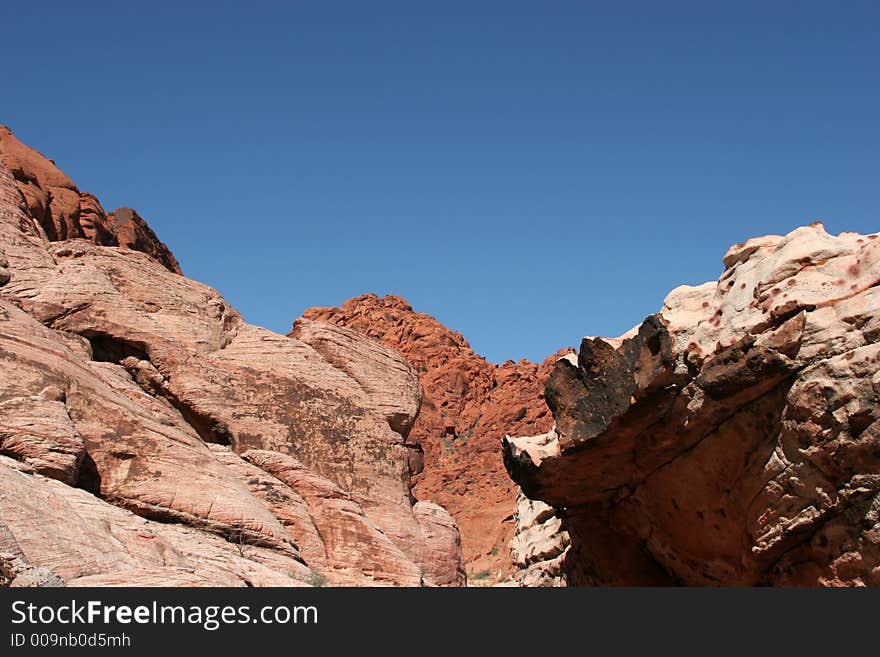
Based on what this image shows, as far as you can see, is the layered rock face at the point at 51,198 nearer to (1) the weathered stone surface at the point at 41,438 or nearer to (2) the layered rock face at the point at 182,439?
(2) the layered rock face at the point at 182,439

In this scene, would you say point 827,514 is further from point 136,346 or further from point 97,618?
point 136,346

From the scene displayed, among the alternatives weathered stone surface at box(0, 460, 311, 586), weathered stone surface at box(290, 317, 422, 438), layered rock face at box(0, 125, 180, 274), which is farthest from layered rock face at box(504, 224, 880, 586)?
layered rock face at box(0, 125, 180, 274)

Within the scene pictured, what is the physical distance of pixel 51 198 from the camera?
26.5 metres

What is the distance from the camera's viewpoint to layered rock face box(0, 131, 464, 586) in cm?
1267

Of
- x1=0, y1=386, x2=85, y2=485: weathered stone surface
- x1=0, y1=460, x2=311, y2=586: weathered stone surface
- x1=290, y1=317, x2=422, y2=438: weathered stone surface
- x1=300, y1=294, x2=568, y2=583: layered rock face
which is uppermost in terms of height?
x1=300, y1=294, x2=568, y2=583: layered rock face

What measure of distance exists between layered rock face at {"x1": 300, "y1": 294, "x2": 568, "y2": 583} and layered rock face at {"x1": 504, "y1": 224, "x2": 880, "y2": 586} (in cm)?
3000

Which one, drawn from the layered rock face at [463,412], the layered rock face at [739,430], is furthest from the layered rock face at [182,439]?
the layered rock face at [463,412]

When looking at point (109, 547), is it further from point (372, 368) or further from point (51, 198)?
point (51, 198)

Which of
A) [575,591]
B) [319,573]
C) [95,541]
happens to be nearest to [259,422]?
[319,573]

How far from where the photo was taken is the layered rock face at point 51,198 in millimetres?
24578

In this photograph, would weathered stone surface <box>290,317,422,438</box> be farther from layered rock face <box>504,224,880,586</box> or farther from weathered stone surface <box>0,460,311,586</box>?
weathered stone surface <box>0,460,311,586</box>

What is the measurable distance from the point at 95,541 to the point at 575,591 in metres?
5.28

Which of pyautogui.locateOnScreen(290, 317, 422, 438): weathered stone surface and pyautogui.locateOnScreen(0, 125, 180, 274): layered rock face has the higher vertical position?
pyautogui.locateOnScreen(0, 125, 180, 274): layered rock face

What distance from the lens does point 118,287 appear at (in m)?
20.4
